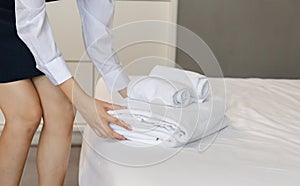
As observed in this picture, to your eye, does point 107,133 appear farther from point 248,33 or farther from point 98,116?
point 248,33

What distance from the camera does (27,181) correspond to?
8.93 ft

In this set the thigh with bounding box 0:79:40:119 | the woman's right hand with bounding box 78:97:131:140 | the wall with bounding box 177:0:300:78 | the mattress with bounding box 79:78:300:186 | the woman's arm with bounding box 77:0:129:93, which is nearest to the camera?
the mattress with bounding box 79:78:300:186

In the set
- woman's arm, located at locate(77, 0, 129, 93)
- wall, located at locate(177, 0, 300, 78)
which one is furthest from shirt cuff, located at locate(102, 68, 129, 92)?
wall, located at locate(177, 0, 300, 78)

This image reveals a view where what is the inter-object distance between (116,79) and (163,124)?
0.35m

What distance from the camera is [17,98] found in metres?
1.72

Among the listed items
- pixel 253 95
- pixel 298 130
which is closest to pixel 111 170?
pixel 298 130

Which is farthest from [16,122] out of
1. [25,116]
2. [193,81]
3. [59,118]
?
[193,81]

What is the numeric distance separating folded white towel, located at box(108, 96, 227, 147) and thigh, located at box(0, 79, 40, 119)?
27 cm

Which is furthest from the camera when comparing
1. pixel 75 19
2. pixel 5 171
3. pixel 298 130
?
pixel 75 19

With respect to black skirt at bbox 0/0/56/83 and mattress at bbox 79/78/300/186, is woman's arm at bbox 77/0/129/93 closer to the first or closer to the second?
mattress at bbox 79/78/300/186

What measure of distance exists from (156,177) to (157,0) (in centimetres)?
191

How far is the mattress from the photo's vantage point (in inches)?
57.3

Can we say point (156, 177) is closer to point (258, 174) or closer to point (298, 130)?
point (258, 174)

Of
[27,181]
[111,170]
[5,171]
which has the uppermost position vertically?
[111,170]
